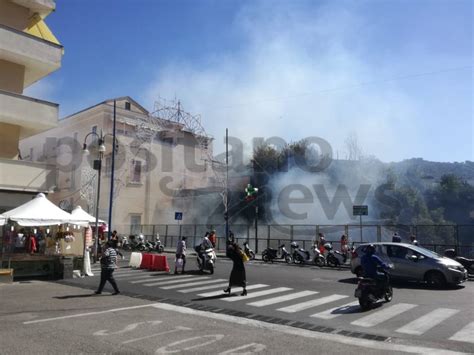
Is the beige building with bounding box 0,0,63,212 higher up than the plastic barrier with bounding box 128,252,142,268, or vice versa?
the beige building with bounding box 0,0,63,212

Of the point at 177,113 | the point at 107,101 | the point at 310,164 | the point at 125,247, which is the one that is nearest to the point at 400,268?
the point at 125,247

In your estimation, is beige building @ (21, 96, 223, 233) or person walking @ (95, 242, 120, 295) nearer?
person walking @ (95, 242, 120, 295)

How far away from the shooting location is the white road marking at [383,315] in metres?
9.35

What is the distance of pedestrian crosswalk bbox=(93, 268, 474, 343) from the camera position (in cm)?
911

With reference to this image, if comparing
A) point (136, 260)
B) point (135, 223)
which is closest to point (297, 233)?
point (135, 223)

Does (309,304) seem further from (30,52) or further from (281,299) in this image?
(30,52)

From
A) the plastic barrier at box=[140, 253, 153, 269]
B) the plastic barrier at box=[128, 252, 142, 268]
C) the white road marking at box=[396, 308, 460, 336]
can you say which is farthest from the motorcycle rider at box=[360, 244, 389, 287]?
the plastic barrier at box=[128, 252, 142, 268]

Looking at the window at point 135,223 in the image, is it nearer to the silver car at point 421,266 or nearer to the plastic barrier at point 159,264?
the plastic barrier at point 159,264

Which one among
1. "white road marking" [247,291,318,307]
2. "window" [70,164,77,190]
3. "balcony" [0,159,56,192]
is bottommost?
"white road marking" [247,291,318,307]

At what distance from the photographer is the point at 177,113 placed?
143 ft

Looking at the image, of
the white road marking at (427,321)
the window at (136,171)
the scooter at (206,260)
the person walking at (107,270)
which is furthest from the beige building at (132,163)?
the white road marking at (427,321)

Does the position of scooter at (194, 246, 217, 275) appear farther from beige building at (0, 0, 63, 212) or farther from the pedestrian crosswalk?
beige building at (0, 0, 63, 212)

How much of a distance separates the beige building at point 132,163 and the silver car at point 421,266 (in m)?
29.1

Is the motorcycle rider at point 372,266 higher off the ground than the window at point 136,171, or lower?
lower
